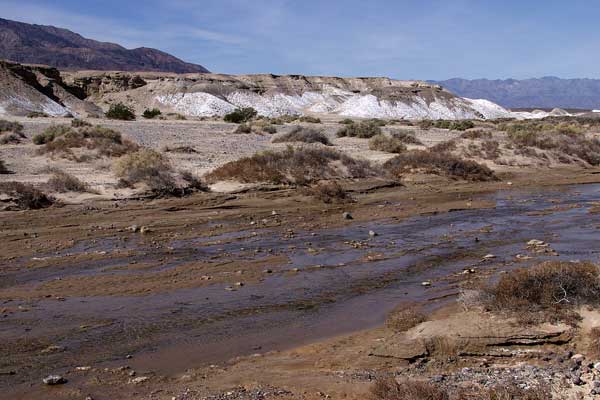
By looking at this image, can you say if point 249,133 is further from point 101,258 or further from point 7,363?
point 7,363

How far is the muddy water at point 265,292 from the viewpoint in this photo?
303 inches

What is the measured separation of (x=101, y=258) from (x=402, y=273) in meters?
5.94

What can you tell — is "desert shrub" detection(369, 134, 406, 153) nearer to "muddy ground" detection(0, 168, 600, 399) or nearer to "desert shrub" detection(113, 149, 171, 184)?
"muddy ground" detection(0, 168, 600, 399)

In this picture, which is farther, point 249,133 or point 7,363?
point 249,133

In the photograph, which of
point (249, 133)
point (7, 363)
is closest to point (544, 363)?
point (7, 363)

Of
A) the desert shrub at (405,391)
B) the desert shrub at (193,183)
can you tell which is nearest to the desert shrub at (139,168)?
the desert shrub at (193,183)

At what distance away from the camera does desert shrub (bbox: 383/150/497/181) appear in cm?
2467

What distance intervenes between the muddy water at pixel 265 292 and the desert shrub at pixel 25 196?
343 cm

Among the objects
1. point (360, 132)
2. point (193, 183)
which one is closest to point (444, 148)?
point (360, 132)

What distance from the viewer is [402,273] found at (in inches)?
450

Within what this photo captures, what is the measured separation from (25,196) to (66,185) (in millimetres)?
1466

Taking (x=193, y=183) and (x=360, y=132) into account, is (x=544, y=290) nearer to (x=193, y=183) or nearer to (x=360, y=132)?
(x=193, y=183)

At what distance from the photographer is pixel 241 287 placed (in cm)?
1021

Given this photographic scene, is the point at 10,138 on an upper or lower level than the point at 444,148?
upper
